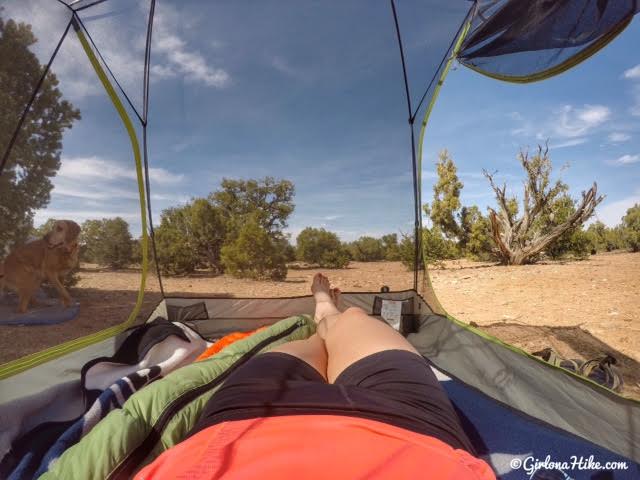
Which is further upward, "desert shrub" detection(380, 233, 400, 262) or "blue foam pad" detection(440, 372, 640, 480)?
"desert shrub" detection(380, 233, 400, 262)

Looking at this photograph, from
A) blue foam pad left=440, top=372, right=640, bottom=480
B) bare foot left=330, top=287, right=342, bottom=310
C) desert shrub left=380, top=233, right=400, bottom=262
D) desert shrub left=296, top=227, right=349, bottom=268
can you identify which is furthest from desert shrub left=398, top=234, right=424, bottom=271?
blue foam pad left=440, top=372, right=640, bottom=480

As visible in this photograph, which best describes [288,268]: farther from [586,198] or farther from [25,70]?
[586,198]

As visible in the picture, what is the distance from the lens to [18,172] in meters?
1.00

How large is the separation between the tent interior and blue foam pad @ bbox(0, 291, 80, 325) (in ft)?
0.09

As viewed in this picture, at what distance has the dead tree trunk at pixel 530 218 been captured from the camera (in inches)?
253

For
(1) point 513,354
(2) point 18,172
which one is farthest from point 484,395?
(2) point 18,172

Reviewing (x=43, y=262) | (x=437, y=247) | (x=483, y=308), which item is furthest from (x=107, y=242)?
(x=437, y=247)

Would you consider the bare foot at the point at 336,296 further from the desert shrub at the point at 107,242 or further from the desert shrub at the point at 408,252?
the desert shrub at the point at 107,242

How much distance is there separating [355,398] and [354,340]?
0.34m

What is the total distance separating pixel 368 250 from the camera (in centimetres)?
188

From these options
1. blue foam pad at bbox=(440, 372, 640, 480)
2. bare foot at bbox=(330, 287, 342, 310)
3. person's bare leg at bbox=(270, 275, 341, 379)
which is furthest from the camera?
bare foot at bbox=(330, 287, 342, 310)

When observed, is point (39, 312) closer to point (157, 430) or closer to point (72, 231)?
point (72, 231)

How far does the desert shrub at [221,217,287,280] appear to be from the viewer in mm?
1834

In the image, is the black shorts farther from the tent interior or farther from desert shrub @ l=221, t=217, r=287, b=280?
desert shrub @ l=221, t=217, r=287, b=280
